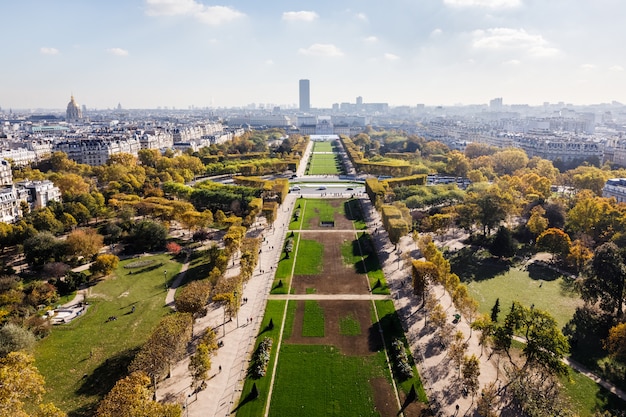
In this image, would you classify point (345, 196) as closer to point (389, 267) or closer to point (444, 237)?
point (444, 237)

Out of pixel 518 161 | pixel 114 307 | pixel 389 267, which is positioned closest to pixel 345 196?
pixel 389 267

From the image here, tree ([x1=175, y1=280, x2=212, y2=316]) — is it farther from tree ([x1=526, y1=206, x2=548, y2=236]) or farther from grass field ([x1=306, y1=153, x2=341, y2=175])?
grass field ([x1=306, y1=153, x2=341, y2=175])

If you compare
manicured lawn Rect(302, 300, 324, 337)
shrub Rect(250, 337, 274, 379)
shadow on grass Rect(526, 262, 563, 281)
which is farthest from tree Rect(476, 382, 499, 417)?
shadow on grass Rect(526, 262, 563, 281)

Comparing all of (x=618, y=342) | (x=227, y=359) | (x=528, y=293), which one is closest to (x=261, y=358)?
(x=227, y=359)

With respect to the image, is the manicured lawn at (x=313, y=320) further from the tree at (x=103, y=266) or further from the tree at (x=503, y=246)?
the tree at (x=503, y=246)

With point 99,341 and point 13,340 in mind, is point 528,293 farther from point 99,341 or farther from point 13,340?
point 13,340

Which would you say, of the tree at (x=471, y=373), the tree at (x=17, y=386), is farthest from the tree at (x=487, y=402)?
the tree at (x=17, y=386)
